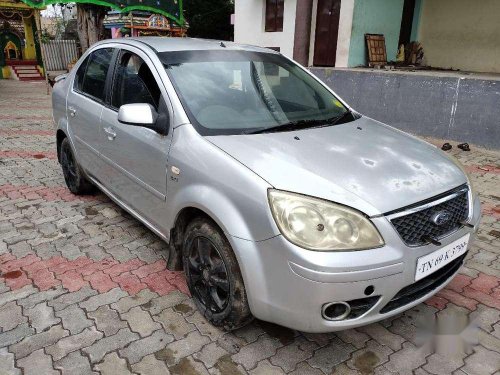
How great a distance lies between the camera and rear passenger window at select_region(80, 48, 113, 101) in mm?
3676

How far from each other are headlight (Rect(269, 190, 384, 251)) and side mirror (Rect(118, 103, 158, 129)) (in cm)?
110

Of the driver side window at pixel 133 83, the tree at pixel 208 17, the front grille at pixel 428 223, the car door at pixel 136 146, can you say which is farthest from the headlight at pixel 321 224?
the tree at pixel 208 17

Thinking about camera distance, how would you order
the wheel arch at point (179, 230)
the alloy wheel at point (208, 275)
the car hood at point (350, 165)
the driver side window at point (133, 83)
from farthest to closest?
the driver side window at point (133, 83) < the wheel arch at point (179, 230) < the alloy wheel at point (208, 275) < the car hood at point (350, 165)

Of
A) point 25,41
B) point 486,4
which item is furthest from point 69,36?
point 486,4

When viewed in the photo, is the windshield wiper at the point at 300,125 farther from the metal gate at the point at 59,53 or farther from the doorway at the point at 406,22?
the metal gate at the point at 59,53

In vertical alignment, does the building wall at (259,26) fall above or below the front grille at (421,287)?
above

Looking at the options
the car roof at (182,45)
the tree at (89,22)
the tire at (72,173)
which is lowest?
the tire at (72,173)

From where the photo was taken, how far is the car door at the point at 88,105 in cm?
366

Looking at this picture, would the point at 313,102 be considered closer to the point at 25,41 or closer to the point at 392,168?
the point at 392,168

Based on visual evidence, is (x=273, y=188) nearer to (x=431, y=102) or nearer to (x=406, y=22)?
(x=431, y=102)

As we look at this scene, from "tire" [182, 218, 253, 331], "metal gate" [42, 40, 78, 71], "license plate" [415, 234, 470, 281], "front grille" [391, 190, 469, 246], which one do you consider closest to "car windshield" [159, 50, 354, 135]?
"tire" [182, 218, 253, 331]

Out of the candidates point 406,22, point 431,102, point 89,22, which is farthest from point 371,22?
point 89,22

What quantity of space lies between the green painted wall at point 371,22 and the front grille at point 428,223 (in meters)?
8.58

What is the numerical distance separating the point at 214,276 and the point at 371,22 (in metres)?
9.74
